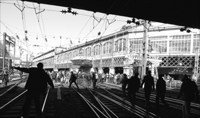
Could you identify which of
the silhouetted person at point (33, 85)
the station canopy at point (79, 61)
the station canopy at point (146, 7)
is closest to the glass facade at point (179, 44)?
the station canopy at point (79, 61)

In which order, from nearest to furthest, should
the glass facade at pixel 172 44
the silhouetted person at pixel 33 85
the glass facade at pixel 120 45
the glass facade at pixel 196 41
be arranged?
the silhouetted person at pixel 33 85 < the glass facade at pixel 196 41 < the glass facade at pixel 172 44 < the glass facade at pixel 120 45

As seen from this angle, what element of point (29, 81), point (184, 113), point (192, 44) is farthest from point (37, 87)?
point (192, 44)

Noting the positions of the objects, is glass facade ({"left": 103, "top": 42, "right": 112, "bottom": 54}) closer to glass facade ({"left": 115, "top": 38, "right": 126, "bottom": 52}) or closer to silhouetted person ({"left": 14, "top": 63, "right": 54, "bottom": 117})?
glass facade ({"left": 115, "top": 38, "right": 126, "bottom": 52})

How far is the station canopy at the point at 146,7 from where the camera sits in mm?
9588

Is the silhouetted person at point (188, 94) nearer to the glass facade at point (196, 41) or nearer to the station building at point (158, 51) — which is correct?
the station building at point (158, 51)

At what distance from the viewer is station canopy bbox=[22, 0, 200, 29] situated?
31.5 feet

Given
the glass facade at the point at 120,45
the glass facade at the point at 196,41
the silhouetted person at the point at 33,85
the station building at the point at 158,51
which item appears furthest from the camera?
the glass facade at the point at 120,45

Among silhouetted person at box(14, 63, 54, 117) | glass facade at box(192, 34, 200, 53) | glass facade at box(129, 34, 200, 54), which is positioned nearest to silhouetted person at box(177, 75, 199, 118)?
silhouetted person at box(14, 63, 54, 117)

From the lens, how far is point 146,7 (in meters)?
10.3

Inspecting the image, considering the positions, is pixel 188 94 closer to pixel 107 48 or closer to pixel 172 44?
pixel 172 44

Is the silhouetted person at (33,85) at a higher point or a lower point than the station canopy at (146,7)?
lower

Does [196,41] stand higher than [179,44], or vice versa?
[196,41]

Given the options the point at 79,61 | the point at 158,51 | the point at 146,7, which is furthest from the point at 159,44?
the point at 146,7

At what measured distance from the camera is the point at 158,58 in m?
35.0
